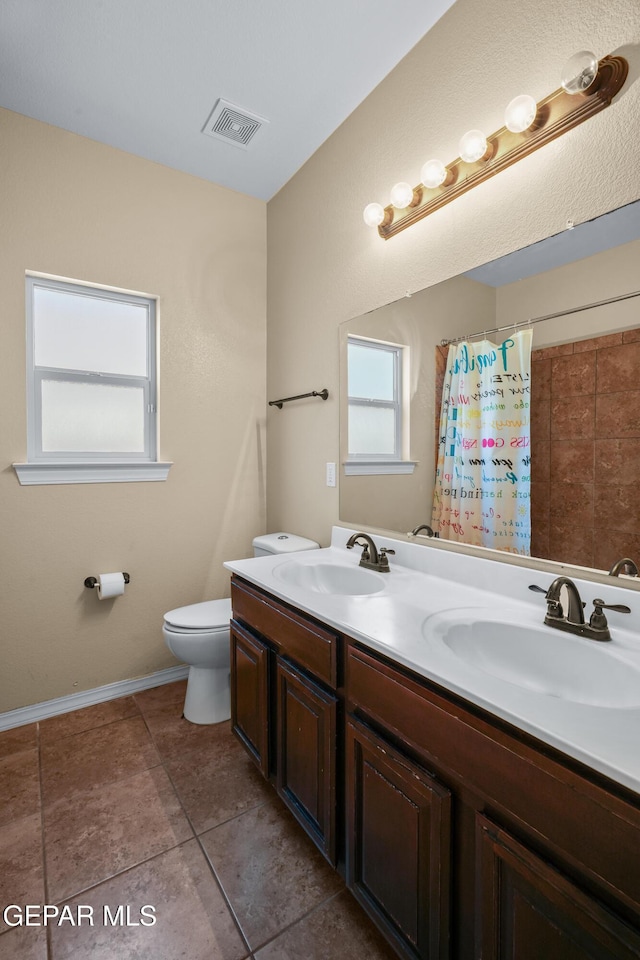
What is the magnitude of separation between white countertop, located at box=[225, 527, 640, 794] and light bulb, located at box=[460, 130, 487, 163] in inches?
48.6

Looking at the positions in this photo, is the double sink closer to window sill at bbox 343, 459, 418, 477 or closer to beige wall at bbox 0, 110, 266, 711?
window sill at bbox 343, 459, 418, 477

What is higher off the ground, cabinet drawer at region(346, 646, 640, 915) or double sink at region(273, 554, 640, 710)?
double sink at region(273, 554, 640, 710)

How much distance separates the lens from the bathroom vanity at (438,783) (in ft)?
2.13

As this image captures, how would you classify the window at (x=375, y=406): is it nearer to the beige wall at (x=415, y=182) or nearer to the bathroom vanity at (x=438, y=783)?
the beige wall at (x=415, y=182)

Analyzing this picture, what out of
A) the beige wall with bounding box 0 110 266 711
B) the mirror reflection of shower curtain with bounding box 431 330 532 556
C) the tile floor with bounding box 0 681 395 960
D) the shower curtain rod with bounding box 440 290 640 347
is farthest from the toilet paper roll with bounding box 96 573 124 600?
the shower curtain rod with bounding box 440 290 640 347

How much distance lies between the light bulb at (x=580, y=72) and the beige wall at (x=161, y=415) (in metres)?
1.85

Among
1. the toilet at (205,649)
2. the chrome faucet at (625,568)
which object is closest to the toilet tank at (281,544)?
the toilet at (205,649)

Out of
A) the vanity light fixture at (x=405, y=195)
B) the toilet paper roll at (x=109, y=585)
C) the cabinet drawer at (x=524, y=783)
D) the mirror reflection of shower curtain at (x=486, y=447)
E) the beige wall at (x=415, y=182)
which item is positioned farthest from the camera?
the toilet paper roll at (x=109, y=585)

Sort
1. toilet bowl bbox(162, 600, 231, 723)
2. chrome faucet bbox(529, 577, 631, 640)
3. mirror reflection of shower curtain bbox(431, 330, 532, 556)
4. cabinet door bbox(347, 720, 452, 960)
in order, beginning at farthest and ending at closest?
toilet bowl bbox(162, 600, 231, 723)
mirror reflection of shower curtain bbox(431, 330, 532, 556)
chrome faucet bbox(529, 577, 631, 640)
cabinet door bbox(347, 720, 452, 960)

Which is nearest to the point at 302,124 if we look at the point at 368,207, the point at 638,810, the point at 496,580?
the point at 368,207

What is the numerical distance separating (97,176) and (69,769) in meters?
2.64

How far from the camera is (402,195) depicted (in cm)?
163

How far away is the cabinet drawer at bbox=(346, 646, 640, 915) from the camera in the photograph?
2.02 ft

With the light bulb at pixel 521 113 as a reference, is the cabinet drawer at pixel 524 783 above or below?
below
